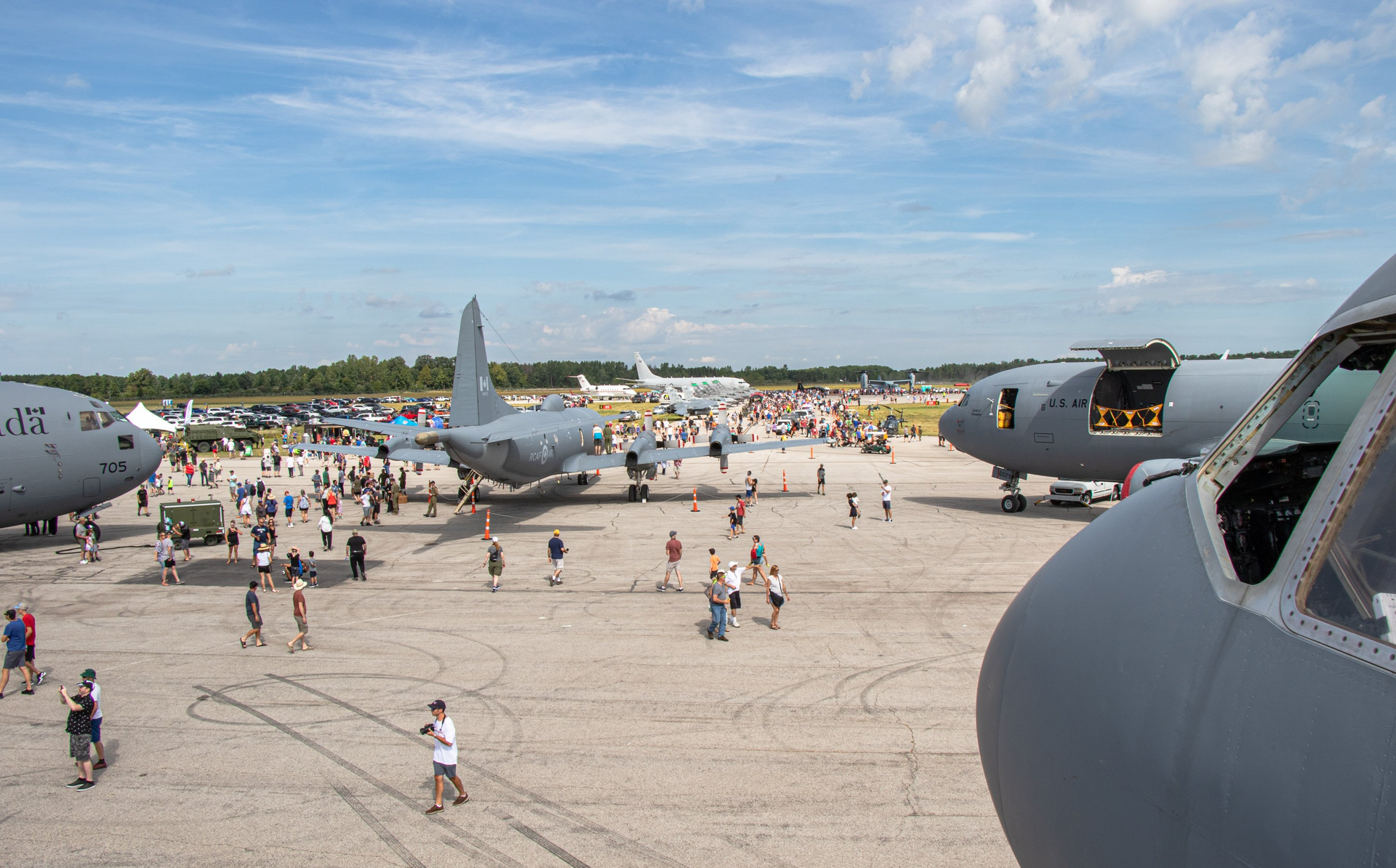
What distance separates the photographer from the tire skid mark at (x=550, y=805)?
7.63 metres

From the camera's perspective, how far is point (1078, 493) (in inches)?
1040

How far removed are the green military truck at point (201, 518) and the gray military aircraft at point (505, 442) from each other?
6202 mm

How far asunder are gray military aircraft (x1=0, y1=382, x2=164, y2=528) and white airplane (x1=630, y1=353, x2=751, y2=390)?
89201mm

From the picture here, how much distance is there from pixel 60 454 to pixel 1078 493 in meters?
30.7

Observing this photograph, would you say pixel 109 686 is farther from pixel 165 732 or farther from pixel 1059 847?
pixel 1059 847

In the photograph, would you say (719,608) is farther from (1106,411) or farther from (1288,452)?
(1106,411)

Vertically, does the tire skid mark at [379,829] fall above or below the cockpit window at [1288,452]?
below

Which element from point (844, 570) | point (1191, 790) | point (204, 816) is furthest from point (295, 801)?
point (844, 570)

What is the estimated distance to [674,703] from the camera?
11156 mm

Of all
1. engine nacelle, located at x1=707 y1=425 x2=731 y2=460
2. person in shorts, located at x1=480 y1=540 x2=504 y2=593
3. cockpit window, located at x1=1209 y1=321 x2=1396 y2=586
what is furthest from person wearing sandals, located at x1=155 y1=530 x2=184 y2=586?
cockpit window, located at x1=1209 y1=321 x2=1396 y2=586

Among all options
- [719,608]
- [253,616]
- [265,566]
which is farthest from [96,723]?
[265,566]

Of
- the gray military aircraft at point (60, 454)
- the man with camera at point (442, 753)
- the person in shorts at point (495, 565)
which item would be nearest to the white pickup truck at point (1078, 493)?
the person in shorts at point (495, 565)

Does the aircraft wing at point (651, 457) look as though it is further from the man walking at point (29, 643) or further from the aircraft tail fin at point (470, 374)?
the man walking at point (29, 643)

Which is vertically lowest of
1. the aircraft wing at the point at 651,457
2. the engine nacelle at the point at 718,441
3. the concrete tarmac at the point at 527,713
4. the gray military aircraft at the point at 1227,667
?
the concrete tarmac at the point at 527,713
